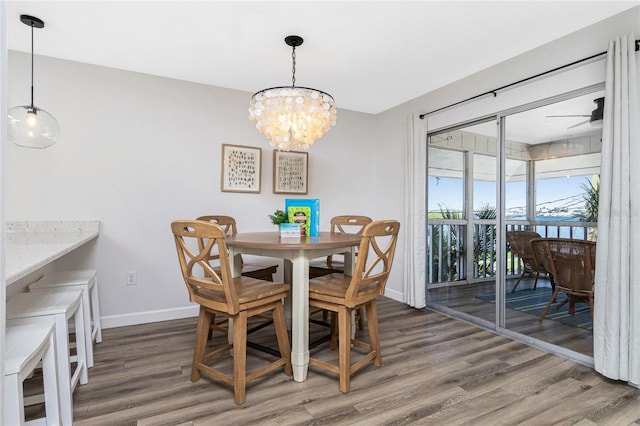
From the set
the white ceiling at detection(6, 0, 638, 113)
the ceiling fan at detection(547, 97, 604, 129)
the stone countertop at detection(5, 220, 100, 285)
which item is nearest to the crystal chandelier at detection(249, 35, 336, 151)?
the white ceiling at detection(6, 0, 638, 113)

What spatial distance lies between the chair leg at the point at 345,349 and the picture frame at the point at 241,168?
198cm

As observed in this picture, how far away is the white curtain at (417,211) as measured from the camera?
11.8 feet

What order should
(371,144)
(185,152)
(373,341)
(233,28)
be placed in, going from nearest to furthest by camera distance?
(373,341) → (233,28) → (185,152) → (371,144)

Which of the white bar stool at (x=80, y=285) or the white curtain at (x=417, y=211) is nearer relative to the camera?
the white bar stool at (x=80, y=285)

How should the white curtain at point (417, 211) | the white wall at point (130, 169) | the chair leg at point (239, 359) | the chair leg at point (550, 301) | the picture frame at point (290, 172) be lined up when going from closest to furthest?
the chair leg at point (239, 359) → the chair leg at point (550, 301) → the white wall at point (130, 169) → the white curtain at point (417, 211) → the picture frame at point (290, 172)

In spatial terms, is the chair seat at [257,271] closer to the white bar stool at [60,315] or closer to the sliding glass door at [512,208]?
the white bar stool at [60,315]

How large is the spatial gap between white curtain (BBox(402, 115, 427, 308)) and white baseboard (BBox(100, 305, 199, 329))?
2.28 meters

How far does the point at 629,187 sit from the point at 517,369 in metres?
1.34

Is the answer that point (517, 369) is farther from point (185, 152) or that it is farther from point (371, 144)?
point (185, 152)

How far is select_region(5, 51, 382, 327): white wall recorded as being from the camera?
9.10 ft

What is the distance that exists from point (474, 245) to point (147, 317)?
3.26m

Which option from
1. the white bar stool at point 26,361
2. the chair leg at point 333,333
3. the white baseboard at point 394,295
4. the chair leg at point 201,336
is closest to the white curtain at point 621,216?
the chair leg at point 333,333

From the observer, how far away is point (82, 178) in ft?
9.50

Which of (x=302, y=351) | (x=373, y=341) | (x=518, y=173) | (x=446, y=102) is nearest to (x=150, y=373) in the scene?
(x=302, y=351)
